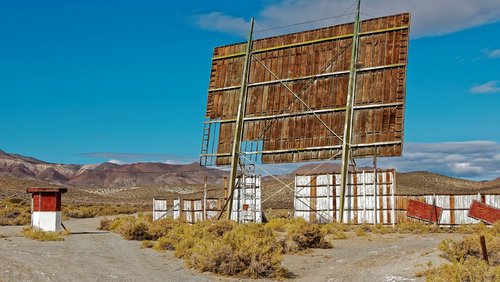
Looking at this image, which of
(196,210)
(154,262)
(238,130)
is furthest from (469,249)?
(196,210)

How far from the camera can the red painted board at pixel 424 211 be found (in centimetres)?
2964

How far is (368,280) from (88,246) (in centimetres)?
1220

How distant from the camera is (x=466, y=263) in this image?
40.5 ft

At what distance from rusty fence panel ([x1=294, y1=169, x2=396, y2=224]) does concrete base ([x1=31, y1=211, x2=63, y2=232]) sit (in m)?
13.0

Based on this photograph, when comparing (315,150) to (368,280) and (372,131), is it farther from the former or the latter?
(368,280)

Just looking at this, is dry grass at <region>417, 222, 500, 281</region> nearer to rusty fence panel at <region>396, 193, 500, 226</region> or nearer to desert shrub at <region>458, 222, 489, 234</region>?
desert shrub at <region>458, 222, 489, 234</region>

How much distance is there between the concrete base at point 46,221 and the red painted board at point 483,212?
20263 millimetres

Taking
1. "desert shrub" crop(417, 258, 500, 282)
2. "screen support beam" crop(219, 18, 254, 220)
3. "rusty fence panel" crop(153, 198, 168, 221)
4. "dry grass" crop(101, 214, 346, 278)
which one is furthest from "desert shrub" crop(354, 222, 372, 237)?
"desert shrub" crop(417, 258, 500, 282)

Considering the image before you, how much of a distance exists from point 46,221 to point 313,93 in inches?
624

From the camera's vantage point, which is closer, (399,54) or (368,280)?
(368,280)

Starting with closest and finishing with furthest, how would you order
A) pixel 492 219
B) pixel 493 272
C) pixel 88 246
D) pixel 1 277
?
1. pixel 493 272
2. pixel 1 277
3. pixel 88 246
4. pixel 492 219

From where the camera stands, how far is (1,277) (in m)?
13.2

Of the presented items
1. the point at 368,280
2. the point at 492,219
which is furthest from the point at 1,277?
the point at 492,219

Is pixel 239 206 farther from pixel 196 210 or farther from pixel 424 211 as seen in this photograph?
pixel 424 211
